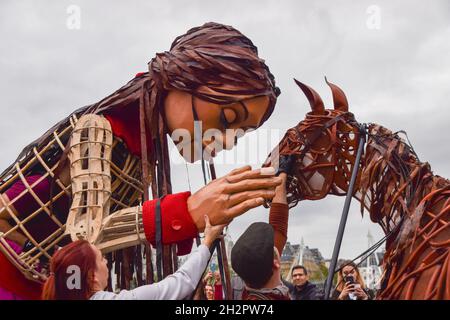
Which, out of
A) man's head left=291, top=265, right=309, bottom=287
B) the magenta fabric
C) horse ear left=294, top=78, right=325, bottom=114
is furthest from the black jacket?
the magenta fabric

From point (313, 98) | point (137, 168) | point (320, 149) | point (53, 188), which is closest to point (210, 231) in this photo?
point (137, 168)

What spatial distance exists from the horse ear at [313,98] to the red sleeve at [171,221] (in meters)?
0.95

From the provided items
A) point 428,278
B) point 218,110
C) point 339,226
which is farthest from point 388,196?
point 218,110

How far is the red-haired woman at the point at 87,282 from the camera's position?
4.14ft

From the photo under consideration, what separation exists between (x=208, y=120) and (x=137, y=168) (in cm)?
36

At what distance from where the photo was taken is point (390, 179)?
1782 millimetres

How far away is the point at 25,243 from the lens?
183 centimetres

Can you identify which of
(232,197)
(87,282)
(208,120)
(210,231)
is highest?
(208,120)

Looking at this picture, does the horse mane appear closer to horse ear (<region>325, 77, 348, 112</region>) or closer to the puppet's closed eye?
horse ear (<region>325, 77, 348, 112</region>)

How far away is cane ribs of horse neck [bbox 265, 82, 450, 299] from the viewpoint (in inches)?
56.2

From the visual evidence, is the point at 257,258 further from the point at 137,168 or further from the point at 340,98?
the point at 340,98

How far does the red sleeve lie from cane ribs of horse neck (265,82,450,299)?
2.18 ft
